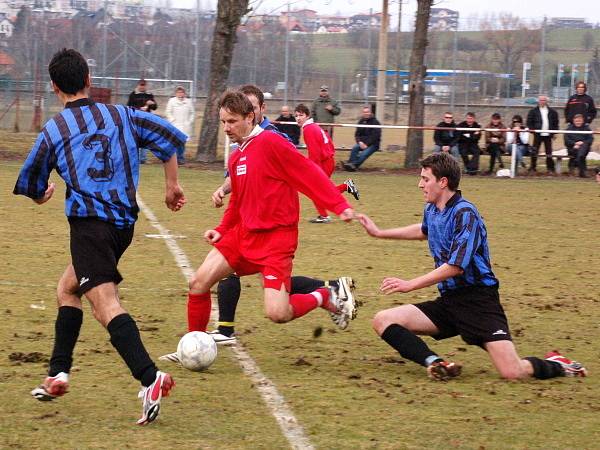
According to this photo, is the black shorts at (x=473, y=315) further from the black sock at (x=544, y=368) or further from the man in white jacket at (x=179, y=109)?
the man in white jacket at (x=179, y=109)

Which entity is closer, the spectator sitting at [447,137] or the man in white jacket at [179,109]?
the spectator sitting at [447,137]

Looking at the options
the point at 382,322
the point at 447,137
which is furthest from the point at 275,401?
the point at 447,137

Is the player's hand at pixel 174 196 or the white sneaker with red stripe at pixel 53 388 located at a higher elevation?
the player's hand at pixel 174 196

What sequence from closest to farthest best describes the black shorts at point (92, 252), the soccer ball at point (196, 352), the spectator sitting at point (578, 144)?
the black shorts at point (92, 252) → the soccer ball at point (196, 352) → the spectator sitting at point (578, 144)

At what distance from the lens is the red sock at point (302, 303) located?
593 cm

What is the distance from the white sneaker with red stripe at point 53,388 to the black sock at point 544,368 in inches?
102

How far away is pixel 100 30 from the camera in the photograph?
26547 mm

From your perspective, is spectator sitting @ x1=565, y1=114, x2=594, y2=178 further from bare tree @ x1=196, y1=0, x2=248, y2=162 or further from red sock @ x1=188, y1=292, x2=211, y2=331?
red sock @ x1=188, y1=292, x2=211, y2=331

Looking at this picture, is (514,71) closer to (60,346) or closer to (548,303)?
(548,303)

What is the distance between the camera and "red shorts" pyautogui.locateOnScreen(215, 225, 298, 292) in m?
5.81

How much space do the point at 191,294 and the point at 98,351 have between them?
73cm

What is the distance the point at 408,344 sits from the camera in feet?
19.0

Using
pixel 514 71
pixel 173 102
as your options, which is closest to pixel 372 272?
pixel 173 102

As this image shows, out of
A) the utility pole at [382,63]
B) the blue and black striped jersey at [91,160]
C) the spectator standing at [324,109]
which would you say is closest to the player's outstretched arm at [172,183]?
the blue and black striped jersey at [91,160]
